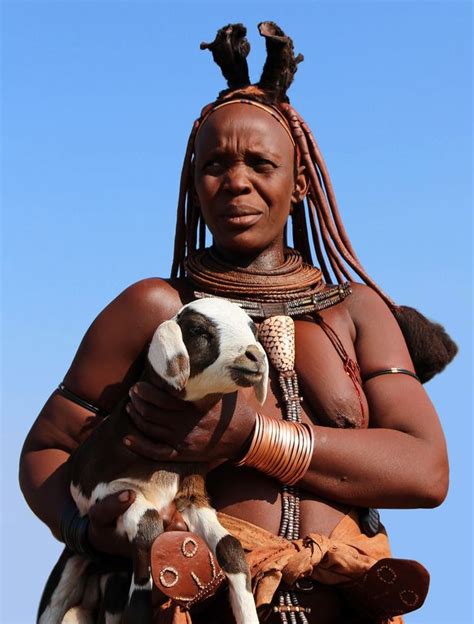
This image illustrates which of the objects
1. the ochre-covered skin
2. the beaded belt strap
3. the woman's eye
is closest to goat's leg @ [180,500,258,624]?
the ochre-covered skin

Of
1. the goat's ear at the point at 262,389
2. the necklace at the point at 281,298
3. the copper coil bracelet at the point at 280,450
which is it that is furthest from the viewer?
the necklace at the point at 281,298

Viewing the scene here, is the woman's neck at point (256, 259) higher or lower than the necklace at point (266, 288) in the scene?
higher

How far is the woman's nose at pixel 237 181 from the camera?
16.1 ft

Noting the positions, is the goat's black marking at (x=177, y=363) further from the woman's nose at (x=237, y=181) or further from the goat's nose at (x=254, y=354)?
the woman's nose at (x=237, y=181)

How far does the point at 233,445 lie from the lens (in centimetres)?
438

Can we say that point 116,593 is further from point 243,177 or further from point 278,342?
point 243,177

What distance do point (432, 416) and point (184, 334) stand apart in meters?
1.12

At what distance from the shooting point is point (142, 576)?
4.07m

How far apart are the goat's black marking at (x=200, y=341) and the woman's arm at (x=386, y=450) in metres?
0.59

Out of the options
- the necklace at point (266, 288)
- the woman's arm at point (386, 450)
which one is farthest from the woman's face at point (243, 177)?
the woman's arm at point (386, 450)

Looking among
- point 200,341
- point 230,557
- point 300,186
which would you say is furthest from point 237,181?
point 230,557

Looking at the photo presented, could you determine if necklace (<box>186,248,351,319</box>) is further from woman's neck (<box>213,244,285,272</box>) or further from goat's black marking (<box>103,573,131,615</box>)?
goat's black marking (<box>103,573,131,615</box>)

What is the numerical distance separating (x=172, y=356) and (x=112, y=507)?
526 millimetres

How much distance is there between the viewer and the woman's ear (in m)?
5.25
